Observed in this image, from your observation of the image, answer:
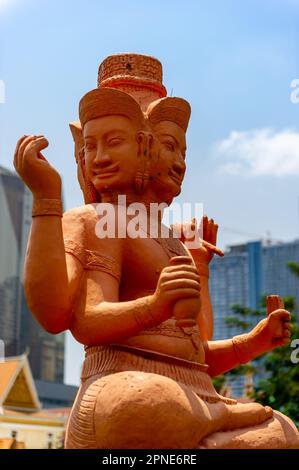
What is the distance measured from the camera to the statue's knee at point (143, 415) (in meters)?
3.16

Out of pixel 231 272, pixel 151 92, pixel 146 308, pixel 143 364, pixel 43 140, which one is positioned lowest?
pixel 143 364

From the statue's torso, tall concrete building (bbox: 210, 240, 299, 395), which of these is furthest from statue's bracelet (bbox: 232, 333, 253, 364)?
tall concrete building (bbox: 210, 240, 299, 395)

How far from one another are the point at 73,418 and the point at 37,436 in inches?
563

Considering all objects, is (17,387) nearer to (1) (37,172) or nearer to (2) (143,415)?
(1) (37,172)

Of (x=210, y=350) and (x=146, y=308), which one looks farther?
(x=210, y=350)

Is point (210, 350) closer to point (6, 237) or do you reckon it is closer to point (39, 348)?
point (6, 237)

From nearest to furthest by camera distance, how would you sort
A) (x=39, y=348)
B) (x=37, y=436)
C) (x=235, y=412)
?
(x=235, y=412), (x=37, y=436), (x=39, y=348)

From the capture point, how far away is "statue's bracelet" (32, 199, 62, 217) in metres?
3.55

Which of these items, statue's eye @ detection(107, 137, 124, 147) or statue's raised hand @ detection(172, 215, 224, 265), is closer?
statue's eye @ detection(107, 137, 124, 147)

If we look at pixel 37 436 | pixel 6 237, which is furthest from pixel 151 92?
pixel 6 237

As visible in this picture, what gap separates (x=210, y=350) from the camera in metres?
4.21

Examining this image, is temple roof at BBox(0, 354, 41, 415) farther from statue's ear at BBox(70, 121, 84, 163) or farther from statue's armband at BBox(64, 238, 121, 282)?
statue's armband at BBox(64, 238, 121, 282)

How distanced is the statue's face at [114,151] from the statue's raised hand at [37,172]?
1.59ft

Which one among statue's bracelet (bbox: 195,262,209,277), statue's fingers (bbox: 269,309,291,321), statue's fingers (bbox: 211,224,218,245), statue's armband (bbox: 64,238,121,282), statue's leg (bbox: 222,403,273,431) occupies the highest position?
statue's fingers (bbox: 211,224,218,245)
